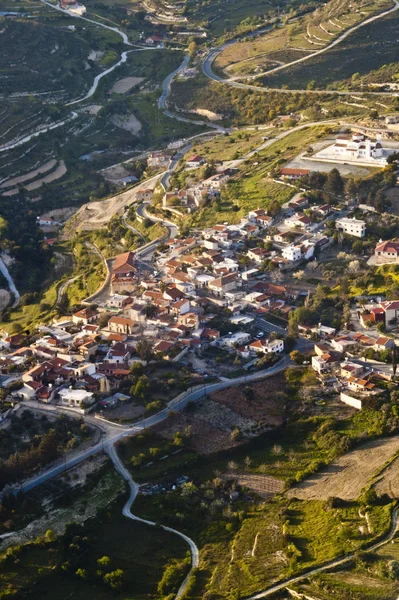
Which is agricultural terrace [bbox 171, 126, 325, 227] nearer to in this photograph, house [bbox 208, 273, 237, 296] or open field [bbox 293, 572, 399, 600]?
house [bbox 208, 273, 237, 296]

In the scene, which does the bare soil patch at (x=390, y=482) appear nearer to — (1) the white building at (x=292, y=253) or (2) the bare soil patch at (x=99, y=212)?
(1) the white building at (x=292, y=253)

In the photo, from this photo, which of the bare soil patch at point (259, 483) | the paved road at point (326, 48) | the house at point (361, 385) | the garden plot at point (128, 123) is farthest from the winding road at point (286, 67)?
the bare soil patch at point (259, 483)

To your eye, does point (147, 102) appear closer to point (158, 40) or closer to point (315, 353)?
point (158, 40)

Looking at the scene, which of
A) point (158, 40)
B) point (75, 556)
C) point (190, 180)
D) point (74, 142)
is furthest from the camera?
point (158, 40)

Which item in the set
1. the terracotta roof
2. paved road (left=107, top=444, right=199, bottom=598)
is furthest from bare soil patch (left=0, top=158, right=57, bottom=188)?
paved road (left=107, top=444, right=199, bottom=598)

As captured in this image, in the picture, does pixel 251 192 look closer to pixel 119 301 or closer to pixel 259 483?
pixel 119 301

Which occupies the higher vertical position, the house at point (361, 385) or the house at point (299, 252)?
the house at point (299, 252)

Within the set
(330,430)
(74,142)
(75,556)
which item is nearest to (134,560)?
(75,556)
